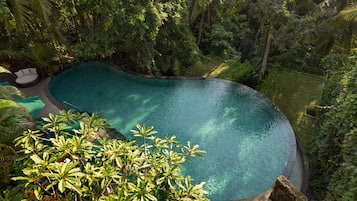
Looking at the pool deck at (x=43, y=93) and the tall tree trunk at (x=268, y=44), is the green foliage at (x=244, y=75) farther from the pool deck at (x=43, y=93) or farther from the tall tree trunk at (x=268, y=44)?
the pool deck at (x=43, y=93)

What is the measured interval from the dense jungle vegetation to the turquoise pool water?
108 cm

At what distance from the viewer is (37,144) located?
14.0 feet

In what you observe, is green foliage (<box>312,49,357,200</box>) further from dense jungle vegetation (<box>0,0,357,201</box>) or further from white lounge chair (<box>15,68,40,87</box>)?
white lounge chair (<box>15,68,40,87</box>)

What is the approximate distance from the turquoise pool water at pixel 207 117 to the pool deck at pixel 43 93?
0.44 metres

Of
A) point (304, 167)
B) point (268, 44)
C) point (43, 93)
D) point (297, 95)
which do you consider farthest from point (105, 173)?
point (297, 95)

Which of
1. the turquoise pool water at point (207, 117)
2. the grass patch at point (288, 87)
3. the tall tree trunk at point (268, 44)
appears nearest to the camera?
the turquoise pool water at point (207, 117)

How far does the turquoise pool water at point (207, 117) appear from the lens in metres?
8.40

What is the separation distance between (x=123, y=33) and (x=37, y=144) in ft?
29.6

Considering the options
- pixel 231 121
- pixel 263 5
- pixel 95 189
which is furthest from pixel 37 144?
pixel 263 5

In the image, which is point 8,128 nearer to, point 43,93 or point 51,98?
point 51,98

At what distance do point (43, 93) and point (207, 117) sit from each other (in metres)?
7.69

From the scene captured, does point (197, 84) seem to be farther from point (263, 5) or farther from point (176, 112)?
point (263, 5)

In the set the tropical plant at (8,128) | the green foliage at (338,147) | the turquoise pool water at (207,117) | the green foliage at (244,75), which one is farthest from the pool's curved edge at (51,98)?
the green foliage at (338,147)

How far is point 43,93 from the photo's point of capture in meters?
11.6
